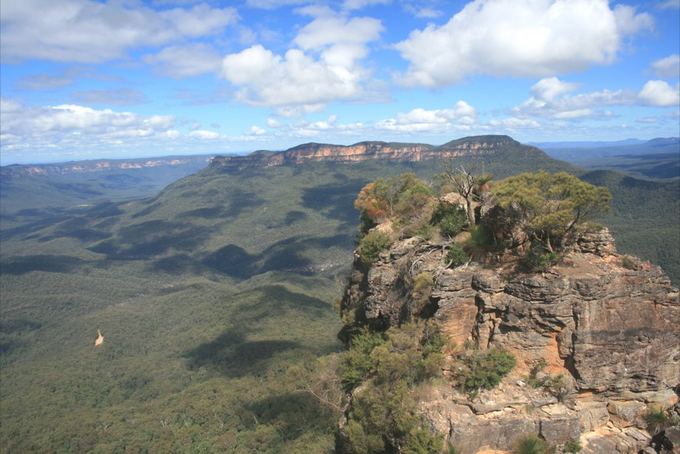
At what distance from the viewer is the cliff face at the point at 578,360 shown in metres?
15.1

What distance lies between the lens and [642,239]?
91625 mm

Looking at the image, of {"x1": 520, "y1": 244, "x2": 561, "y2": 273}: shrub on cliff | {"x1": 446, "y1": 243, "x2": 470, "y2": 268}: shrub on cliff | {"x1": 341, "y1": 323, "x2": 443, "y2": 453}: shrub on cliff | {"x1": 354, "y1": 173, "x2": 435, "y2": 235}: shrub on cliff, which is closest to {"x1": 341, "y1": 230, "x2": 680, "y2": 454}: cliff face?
{"x1": 520, "y1": 244, "x2": 561, "y2": 273}: shrub on cliff

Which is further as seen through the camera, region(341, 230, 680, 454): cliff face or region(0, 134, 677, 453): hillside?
region(0, 134, 677, 453): hillside

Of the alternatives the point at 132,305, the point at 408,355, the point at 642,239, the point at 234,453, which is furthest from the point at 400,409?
the point at 132,305

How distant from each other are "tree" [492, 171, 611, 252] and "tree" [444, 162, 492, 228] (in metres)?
3.03

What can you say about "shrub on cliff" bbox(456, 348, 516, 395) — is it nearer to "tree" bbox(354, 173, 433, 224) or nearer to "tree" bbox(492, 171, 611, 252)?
"tree" bbox(492, 171, 611, 252)

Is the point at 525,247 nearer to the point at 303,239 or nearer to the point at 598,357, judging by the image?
the point at 598,357

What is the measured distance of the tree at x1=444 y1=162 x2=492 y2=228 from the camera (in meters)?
21.6

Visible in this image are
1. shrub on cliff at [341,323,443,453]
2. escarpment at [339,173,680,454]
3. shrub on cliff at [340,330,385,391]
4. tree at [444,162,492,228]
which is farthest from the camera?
tree at [444,162,492,228]

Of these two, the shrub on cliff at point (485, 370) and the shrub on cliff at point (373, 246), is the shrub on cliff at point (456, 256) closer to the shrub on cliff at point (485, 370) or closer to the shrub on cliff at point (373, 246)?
the shrub on cliff at point (485, 370)

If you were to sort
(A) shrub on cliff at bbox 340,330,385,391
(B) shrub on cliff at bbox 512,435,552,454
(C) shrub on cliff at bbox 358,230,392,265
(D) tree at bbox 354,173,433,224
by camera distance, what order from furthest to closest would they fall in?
(D) tree at bbox 354,173,433,224
(C) shrub on cliff at bbox 358,230,392,265
(A) shrub on cliff at bbox 340,330,385,391
(B) shrub on cliff at bbox 512,435,552,454

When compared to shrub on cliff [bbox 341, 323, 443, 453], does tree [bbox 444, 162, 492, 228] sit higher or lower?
higher

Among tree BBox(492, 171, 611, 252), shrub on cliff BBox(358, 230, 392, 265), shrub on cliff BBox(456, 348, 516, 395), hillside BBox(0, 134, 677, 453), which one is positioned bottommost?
hillside BBox(0, 134, 677, 453)

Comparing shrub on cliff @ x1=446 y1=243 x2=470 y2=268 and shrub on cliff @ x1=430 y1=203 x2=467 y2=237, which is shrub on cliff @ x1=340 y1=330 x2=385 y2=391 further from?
shrub on cliff @ x1=430 y1=203 x2=467 y2=237
